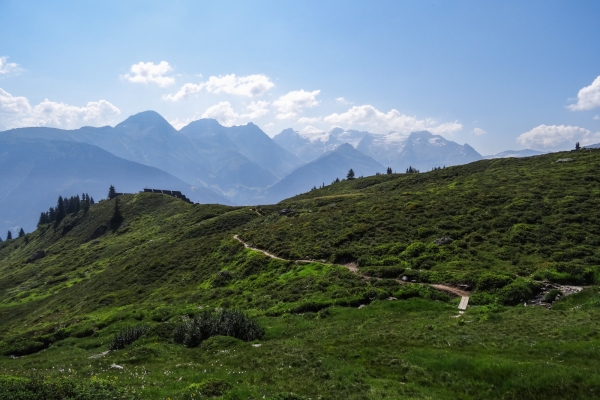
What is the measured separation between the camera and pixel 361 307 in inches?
1038

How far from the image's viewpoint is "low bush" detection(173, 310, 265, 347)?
2233 cm

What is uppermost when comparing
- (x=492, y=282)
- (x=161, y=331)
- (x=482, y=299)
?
(x=492, y=282)

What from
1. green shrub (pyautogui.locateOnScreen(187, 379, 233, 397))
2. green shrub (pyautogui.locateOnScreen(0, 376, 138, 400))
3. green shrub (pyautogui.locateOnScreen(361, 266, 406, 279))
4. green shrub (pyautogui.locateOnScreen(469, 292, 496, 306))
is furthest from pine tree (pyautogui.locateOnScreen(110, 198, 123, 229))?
green shrub (pyautogui.locateOnScreen(469, 292, 496, 306))

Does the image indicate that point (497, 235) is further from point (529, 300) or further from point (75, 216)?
point (75, 216)

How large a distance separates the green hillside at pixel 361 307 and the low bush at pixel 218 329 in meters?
0.35

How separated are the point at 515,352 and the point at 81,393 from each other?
59.6ft

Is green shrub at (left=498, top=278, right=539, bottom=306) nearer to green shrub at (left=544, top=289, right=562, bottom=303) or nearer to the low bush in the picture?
green shrub at (left=544, top=289, right=562, bottom=303)

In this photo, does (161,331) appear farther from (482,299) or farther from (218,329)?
(482,299)

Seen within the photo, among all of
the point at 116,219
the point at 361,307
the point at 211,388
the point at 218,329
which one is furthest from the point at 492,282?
the point at 116,219

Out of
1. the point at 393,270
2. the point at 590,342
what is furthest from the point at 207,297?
the point at 590,342

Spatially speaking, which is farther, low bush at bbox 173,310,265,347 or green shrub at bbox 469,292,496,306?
green shrub at bbox 469,292,496,306

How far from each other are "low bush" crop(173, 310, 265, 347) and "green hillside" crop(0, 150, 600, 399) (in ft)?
1.16

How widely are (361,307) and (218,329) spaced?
437 inches

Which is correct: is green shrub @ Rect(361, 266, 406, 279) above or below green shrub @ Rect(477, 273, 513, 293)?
above
